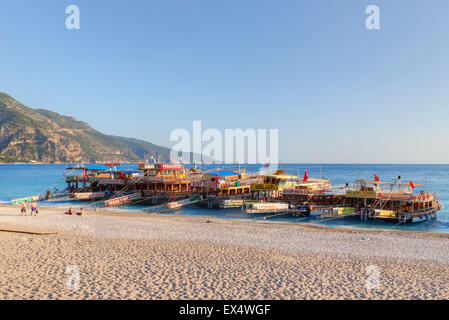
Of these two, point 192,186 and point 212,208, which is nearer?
point 212,208

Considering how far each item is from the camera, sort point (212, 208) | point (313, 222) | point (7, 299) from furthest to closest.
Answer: point (212, 208) < point (313, 222) < point (7, 299)

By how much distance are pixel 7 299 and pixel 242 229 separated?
64.2 ft

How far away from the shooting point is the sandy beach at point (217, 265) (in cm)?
1225

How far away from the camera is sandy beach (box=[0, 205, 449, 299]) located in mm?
12250

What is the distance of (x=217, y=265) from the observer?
16.0 metres

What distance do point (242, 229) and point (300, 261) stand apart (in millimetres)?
11300

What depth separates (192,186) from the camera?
52.8m

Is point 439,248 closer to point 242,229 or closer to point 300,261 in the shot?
point 300,261
